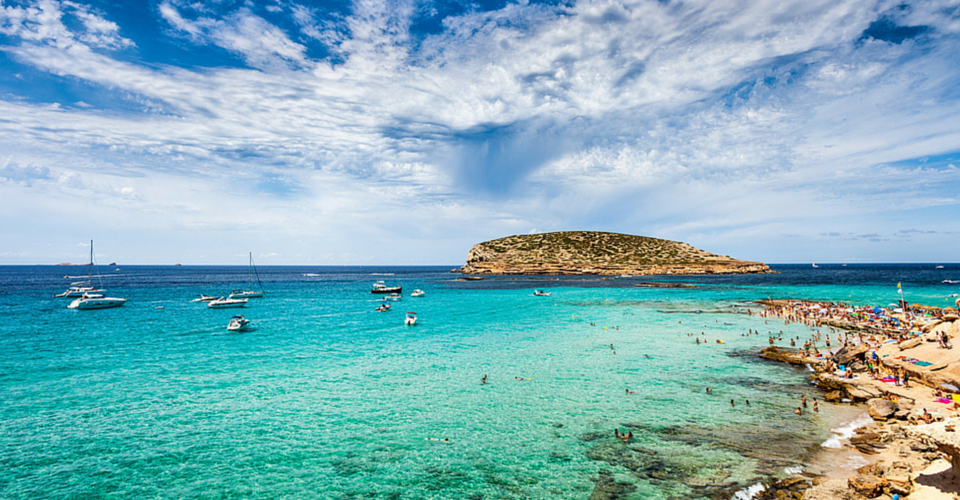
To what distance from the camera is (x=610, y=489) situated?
1552 centimetres

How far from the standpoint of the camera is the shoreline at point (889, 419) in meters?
14.2

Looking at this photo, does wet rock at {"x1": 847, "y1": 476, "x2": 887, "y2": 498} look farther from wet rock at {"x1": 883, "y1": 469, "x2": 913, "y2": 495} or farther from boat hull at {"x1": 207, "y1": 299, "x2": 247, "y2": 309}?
boat hull at {"x1": 207, "y1": 299, "x2": 247, "y2": 309}

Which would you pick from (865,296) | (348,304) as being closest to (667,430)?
(348,304)

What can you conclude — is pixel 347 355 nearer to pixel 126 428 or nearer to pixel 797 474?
pixel 126 428

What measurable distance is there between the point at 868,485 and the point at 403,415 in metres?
19.0

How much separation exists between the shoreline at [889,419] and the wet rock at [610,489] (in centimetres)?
431

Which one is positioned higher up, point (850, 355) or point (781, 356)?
point (850, 355)

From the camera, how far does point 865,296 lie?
8375 cm

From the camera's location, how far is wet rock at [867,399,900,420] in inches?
834

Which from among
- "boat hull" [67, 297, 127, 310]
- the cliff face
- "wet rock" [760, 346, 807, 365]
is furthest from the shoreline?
the cliff face

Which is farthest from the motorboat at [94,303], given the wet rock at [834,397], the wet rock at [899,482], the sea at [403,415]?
the wet rock at [899,482]

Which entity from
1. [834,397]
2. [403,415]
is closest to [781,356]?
[834,397]

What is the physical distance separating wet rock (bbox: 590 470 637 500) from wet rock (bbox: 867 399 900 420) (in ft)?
49.8

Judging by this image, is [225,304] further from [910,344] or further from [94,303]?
[910,344]
